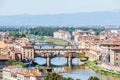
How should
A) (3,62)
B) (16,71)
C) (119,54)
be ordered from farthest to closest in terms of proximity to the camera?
(119,54) → (3,62) → (16,71)

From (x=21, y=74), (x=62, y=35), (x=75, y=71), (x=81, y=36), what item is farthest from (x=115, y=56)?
(x=62, y=35)

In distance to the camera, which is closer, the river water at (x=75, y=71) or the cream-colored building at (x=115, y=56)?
the river water at (x=75, y=71)

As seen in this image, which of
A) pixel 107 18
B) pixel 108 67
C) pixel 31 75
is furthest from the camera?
pixel 107 18

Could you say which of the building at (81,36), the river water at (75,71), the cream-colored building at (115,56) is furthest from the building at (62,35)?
the cream-colored building at (115,56)

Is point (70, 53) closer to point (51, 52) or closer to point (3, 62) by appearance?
point (51, 52)

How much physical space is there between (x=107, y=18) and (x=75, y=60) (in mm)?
138554

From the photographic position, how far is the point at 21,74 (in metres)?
16.2

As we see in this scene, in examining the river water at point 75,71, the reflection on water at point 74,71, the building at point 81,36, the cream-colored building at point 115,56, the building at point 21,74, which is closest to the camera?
the building at point 21,74

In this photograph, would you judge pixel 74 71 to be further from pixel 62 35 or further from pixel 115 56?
pixel 62 35

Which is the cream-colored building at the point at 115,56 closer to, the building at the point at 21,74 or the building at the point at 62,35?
the building at the point at 21,74

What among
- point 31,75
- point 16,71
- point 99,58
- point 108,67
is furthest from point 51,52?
point 31,75

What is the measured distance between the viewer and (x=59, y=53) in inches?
1291

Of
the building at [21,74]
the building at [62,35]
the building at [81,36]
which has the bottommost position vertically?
the building at [62,35]

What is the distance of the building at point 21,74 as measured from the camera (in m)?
15.1
